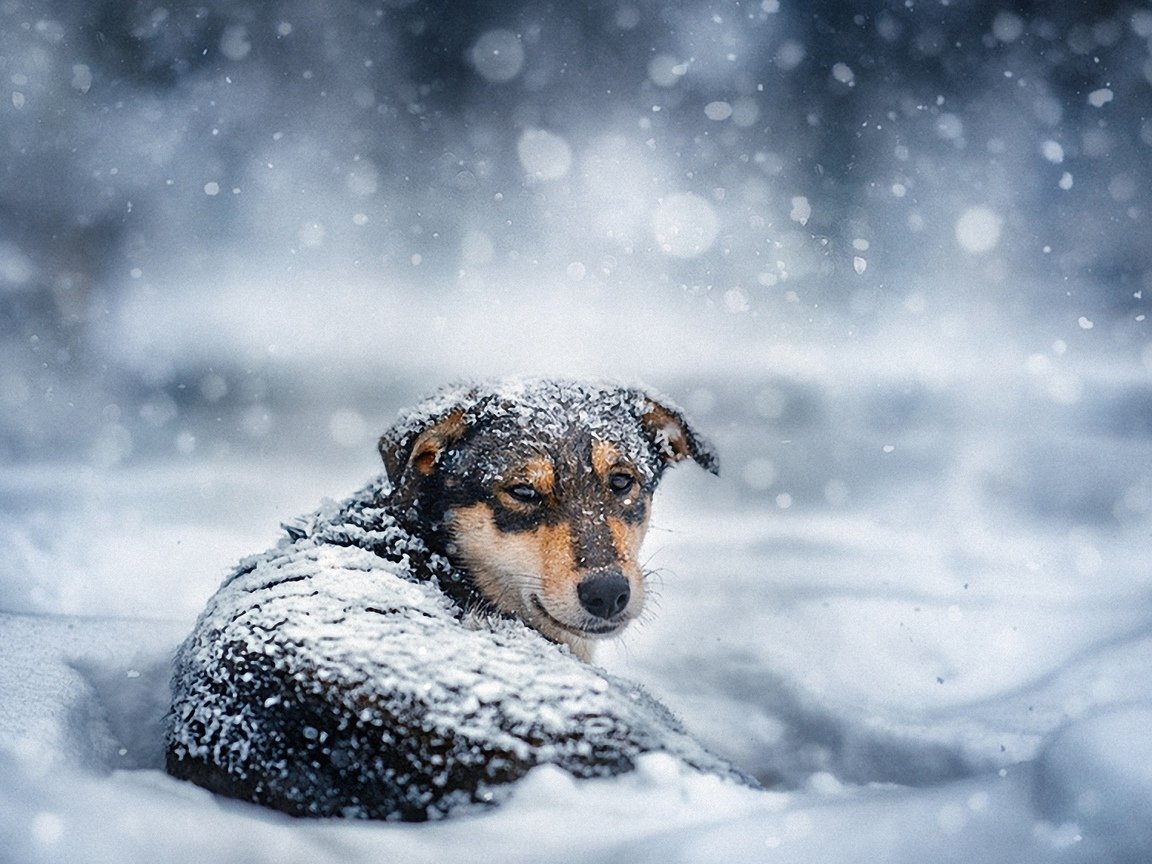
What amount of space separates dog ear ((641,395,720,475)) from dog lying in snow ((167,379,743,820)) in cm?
1

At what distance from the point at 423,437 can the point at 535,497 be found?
2.07 ft

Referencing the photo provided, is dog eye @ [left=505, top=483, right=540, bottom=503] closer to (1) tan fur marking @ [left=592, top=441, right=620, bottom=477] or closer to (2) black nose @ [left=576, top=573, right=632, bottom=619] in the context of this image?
(1) tan fur marking @ [left=592, top=441, right=620, bottom=477]

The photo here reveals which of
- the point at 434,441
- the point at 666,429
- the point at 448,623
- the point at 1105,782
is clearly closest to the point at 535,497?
the point at 434,441

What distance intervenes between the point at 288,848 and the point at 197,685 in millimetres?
989

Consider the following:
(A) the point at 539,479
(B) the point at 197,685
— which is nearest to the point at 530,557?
(A) the point at 539,479

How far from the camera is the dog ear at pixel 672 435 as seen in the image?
4.61 metres

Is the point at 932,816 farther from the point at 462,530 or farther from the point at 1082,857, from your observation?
the point at 462,530

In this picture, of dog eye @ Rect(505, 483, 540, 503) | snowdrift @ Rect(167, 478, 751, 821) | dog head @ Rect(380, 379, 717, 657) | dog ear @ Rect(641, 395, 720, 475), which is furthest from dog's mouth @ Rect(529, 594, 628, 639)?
dog ear @ Rect(641, 395, 720, 475)

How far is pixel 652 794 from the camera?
2.08m

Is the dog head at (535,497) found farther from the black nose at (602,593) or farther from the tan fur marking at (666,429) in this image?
the tan fur marking at (666,429)

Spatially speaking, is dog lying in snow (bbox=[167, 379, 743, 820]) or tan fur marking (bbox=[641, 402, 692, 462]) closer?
dog lying in snow (bbox=[167, 379, 743, 820])

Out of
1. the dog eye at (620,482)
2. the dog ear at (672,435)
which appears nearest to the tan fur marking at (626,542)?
the dog eye at (620,482)

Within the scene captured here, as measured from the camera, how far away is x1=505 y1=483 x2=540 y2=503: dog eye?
408 centimetres

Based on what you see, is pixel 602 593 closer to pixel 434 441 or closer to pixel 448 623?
pixel 448 623
